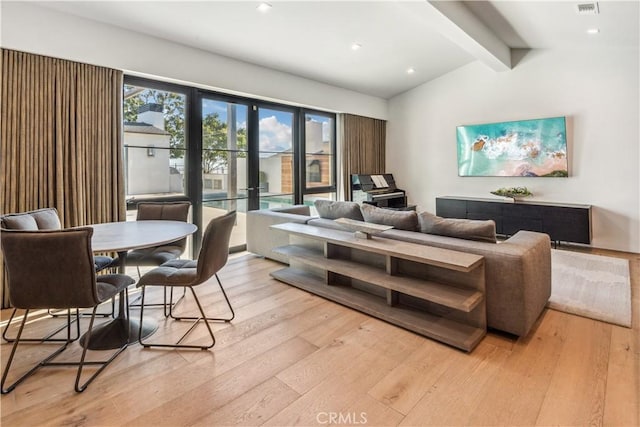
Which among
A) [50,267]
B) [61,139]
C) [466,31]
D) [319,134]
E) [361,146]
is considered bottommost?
[50,267]

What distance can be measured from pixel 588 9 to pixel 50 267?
5.09m

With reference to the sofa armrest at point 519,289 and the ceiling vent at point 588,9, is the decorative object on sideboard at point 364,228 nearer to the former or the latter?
the sofa armrest at point 519,289

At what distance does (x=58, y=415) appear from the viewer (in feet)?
5.23

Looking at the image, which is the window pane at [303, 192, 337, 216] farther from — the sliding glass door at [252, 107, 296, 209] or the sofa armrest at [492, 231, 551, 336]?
the sofa armrest at [492, 231, 551, 336]

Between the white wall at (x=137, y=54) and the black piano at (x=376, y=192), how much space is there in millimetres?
1656

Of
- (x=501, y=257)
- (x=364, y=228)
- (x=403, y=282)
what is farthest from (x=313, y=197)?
(x=501, y=257)

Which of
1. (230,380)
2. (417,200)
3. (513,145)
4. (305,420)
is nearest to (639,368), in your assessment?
(305,420)

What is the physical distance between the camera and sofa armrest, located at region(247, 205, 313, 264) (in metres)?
3.98

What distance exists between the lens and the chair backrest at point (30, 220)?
2166 mm

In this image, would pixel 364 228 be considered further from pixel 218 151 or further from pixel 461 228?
pixel 218 151

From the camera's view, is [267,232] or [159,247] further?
[267,232]

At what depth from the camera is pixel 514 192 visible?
5281mm

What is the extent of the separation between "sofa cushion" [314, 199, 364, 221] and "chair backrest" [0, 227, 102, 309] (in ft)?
7.11

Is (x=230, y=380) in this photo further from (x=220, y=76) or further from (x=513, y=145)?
(x=513, y=145)
